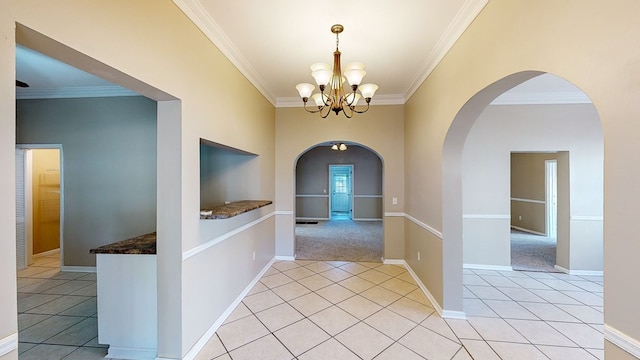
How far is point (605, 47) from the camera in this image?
1.05 meters

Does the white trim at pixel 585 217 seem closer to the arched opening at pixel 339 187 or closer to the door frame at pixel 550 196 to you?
the door frame at pixel 550 196

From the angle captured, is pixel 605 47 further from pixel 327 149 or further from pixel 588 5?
pixel 327 149

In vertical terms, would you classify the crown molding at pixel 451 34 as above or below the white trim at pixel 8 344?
above

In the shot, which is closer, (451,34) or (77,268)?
(451,34)

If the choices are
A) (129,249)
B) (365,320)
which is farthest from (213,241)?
(365,320)

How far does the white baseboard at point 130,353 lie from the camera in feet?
6.76

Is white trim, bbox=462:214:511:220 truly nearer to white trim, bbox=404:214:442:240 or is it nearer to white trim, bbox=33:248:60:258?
white trim, bbox=404:214:442:240

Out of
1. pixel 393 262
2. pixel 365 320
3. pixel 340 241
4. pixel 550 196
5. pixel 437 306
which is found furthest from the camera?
pixel 550 196

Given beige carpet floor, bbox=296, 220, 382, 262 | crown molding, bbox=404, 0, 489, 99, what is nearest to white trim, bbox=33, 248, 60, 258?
beige carpet floor, bbox=296, 220, 382, 262

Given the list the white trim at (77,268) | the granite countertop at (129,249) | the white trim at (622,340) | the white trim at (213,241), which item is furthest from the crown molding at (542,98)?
the white trim at (77,268)

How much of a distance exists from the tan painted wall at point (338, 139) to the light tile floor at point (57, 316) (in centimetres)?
271

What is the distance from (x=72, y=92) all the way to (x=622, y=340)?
20.7 ft

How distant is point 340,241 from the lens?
6219 mm

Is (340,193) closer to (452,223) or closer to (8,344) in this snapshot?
(452,223)
